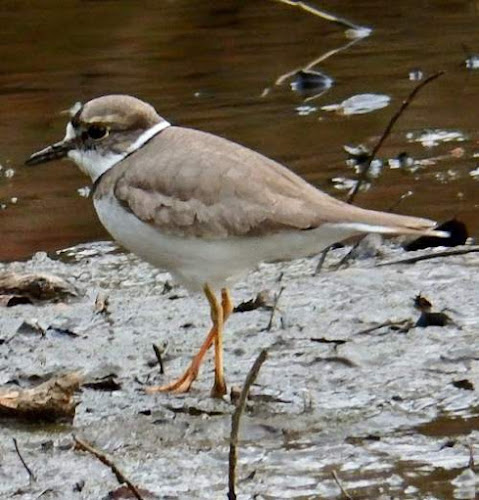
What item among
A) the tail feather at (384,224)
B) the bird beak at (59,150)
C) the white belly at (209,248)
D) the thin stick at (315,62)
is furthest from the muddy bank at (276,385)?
the thin stick at (315,62)

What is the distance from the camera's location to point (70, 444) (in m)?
4.42

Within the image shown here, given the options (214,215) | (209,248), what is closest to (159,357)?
(209,248)

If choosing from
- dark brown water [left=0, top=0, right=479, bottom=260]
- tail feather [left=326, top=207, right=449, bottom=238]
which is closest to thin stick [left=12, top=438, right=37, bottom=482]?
tail feather [left=326, top=207, right=449, bottom=238]

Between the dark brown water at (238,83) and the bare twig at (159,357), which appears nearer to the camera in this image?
the bare twig at (159,357)

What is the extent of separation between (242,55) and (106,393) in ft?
21.2

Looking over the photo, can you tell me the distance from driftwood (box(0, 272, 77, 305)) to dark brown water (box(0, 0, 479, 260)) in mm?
829

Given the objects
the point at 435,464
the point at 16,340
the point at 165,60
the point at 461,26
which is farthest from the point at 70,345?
the point at 461,26

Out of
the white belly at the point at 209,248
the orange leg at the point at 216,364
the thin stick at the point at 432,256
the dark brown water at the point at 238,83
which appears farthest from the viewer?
the dark brown water at the point at 238,83

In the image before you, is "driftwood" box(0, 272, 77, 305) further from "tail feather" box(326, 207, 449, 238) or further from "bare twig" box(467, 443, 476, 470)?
"bare twig" box(467, 443, 476, 470)

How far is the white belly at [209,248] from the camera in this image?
4.70 m

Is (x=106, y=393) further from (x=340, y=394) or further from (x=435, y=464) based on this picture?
(x=435, y=464)

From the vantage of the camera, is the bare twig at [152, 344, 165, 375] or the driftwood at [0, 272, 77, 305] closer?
the bare twig at [152, 344, 165, 375]

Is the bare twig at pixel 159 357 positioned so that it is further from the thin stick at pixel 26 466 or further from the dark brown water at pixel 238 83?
the dark brown water at pixel 238 83

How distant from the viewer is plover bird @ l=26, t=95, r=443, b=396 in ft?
15.2
